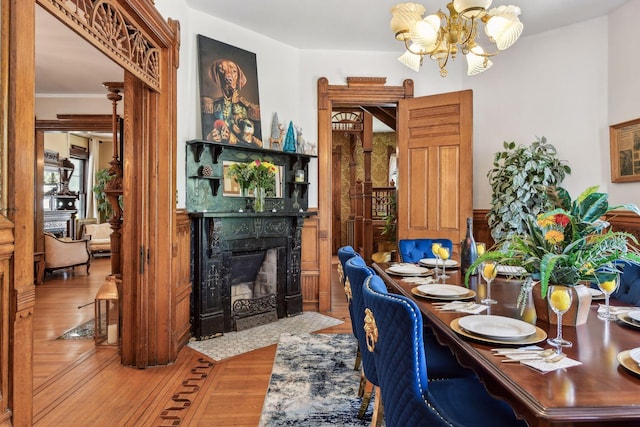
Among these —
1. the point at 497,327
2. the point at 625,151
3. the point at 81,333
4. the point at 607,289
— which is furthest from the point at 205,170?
the point at 625,151

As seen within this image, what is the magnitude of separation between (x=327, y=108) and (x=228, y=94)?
127 centimetres

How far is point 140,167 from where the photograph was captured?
2961mm

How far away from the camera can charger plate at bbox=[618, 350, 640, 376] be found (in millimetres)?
1030

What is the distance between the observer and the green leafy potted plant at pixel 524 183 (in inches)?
153

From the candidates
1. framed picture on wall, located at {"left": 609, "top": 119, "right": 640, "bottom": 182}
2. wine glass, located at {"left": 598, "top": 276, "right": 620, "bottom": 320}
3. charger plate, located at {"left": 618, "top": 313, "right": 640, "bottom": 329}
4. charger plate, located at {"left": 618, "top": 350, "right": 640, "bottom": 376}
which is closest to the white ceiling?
framed picture on wall, located at {"left": 609, "top": 119, "right": 640, "bottom": 182}

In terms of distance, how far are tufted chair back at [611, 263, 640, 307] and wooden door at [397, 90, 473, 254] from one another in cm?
216

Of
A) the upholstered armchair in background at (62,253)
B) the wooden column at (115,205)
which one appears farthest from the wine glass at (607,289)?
the upholstered armchair in background at (62,253)

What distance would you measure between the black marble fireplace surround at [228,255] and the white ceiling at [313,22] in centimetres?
193

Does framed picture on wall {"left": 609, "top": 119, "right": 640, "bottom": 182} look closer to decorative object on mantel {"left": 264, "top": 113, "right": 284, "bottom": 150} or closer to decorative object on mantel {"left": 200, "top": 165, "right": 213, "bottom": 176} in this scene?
decorative object on mantel {"left": 264, "top": 113, "right": 284, "bottom": 150}

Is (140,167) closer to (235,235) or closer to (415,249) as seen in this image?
(235,235)

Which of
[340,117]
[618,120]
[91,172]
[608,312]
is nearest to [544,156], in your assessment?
[618,120]

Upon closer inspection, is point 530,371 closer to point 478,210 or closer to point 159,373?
point 159,373

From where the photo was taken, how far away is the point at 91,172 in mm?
10195

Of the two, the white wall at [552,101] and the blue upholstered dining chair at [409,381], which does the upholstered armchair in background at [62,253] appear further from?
the blue upholstered dining chair at [409,381]
